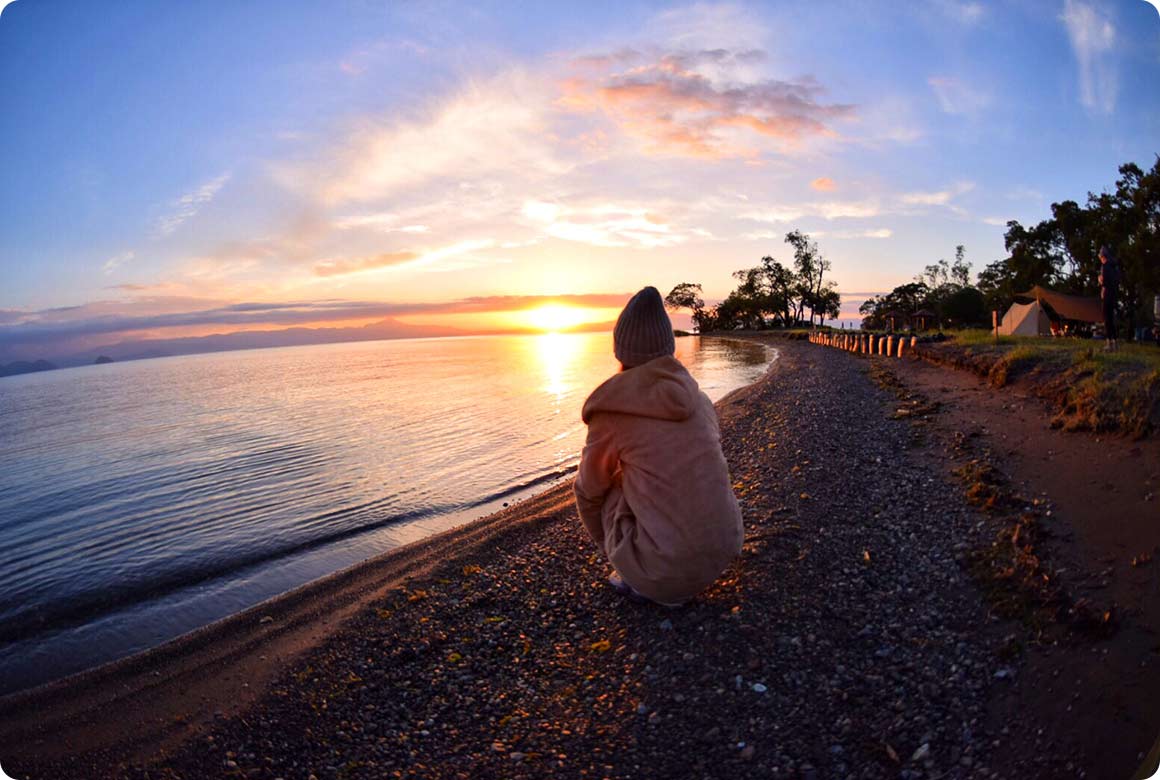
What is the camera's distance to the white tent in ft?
89.6

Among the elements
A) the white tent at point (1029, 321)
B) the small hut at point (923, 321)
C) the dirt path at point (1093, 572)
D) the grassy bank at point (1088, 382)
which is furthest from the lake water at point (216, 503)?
the small hut at point (923, 321)

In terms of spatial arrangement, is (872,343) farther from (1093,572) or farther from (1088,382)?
(1093,572)

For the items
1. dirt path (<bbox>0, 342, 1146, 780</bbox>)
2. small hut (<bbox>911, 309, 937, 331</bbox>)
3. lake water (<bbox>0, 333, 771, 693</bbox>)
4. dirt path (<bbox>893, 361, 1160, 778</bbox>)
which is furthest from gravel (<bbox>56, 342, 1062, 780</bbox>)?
small hut (<bbox>911, 309, 937, 331</bbox>)

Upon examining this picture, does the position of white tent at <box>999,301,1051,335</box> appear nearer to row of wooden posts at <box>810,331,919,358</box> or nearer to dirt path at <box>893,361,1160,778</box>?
row of wooden posts at <box>810,331,919,358</box>

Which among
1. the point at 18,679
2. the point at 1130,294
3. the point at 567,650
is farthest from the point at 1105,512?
the point at 1130,294

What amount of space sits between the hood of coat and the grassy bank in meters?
6.54

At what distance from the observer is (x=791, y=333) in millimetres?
73812

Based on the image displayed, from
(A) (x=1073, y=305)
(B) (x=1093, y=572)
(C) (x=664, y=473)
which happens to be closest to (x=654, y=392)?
(C) (x=664, y=473)

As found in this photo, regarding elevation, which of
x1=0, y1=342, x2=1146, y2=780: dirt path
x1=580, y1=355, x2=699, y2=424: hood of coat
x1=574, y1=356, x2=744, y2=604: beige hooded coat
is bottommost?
x1=0, y1=342, x2=1146, y2=780: dirt path

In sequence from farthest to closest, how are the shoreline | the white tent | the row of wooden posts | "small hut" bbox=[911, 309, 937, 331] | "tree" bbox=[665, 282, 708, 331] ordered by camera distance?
"tree" bbox=[665, 282, 708, 331]
"small hut" bbox=[911, 309, 937, 331]
the row of wooden posts
the white tent
the shoreline

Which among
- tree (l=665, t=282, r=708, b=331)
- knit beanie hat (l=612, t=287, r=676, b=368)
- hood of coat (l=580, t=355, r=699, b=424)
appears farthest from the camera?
tree (l=665, t=282, r=708, b=331)

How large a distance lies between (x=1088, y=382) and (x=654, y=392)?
9006 millimetres

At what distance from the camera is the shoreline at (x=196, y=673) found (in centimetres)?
476

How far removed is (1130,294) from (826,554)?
37479 millimetres
